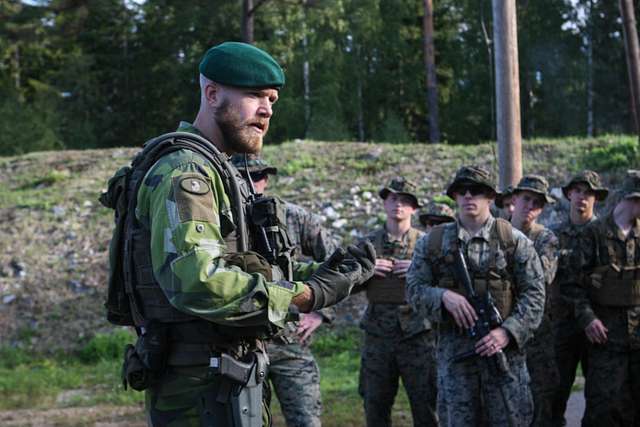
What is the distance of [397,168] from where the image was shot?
15.4 meters

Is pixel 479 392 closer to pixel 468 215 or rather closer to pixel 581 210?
pixel 468 215

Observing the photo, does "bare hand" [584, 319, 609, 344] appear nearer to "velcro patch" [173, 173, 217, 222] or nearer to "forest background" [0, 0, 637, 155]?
"velcro patch" [173, 173, 217, 222]

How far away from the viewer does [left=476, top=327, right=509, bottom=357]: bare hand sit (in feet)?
18.0

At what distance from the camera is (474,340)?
5.59m

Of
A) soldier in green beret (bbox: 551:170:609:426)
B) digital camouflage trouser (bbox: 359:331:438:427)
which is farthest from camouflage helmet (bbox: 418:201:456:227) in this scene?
digital camouflage trouser (bbox: 359:331:438:427)

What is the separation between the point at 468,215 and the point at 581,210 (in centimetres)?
223

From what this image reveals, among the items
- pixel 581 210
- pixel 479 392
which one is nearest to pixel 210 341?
pixel 479 392

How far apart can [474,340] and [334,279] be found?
108 inches

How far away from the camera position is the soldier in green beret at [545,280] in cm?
687

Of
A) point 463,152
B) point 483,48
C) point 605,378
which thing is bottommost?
point 605,378

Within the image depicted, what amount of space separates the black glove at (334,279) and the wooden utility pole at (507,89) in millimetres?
5326

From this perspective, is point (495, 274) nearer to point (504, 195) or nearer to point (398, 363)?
point (398, 363)

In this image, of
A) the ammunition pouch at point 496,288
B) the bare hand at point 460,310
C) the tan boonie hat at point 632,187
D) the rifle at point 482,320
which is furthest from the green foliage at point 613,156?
the bare hand at point 460,310

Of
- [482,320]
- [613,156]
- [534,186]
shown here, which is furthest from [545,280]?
[613,156]
